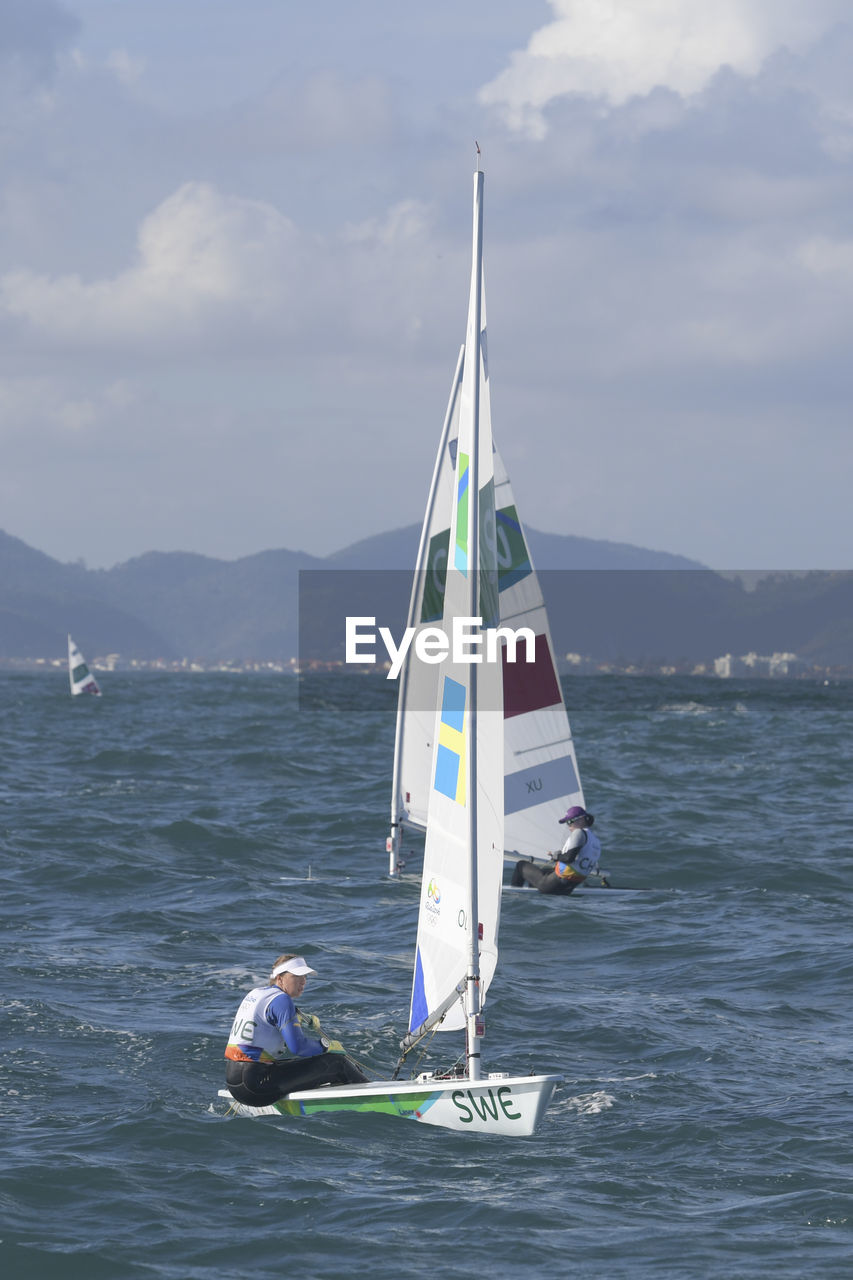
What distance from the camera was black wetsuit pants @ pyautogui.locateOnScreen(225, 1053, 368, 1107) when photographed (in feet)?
44.5

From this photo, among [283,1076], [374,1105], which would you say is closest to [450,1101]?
[374,1105]

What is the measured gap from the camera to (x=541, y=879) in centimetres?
2362

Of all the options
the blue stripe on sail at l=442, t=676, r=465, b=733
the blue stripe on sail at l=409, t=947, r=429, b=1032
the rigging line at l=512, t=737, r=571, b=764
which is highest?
the blue stripe on sail at l=442, t=676, r=465, b=733

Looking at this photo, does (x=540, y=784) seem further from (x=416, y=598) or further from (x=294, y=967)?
(x=294, y=967)

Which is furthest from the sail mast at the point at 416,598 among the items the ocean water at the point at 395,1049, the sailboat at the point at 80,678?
the sailboat at the point at 80,678

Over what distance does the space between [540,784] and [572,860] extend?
1.33m

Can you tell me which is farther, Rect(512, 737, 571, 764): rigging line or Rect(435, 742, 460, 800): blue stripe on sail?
Rect(512, 737, 571, 764): rigging line

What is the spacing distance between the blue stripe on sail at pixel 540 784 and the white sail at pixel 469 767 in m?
9.89

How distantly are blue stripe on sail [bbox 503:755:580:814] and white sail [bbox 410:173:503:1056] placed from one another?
32.4 feet

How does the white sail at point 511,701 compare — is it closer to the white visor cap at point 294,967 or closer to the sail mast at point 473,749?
the sail mast at point 473,749

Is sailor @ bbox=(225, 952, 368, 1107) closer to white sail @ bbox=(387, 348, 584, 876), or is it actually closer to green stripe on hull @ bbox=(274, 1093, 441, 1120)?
green stripe on hull @ bbox=(274, 1093, 441, 1120)

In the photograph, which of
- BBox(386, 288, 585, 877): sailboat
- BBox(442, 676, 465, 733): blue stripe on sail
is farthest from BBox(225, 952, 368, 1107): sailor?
BBox(386, 288, 585, 877): sailboat

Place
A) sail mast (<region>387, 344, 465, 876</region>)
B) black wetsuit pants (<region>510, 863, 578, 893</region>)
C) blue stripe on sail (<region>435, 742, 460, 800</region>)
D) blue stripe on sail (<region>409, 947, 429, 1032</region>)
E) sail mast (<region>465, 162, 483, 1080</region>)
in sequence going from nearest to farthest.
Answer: sail mast (<region>465, 162, 483, 1080</region>), blue stripe on sail (<region>435, 742, 460, 800</region>), blue stripe on sail (<region>409, 947, 429, 1032</region>), sail mast (<region>387, 344, 465, 876</region>), black wetsuit pants (<region>510, 863, 578, 893</region>)

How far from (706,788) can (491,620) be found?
27675mm
